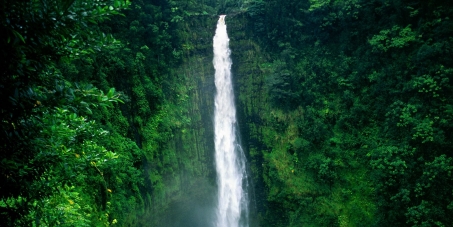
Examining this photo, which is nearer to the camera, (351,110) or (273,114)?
(351,110)

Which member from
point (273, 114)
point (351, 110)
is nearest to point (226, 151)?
point (273, 114)

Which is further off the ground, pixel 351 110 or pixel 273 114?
pixel 351 110

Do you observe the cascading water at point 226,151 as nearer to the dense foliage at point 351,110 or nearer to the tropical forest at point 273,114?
the tropical forest at point 273,114

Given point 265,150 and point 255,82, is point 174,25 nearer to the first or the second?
point 255,82

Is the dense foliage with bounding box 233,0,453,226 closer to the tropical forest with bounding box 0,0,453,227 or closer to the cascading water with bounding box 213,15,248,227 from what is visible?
the tropical forest with bounding box 0,0,453,227

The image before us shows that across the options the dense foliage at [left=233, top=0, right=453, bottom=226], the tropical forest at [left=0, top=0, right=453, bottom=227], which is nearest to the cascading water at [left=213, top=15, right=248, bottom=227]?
the tropical forest at [left=0, top=0, right=453, bottom=227]

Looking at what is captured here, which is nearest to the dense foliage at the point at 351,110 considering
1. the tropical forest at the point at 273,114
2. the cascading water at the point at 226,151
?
the tropical forest at the point at 273,114

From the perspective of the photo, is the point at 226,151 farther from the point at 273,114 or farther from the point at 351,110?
the point at 351,110
